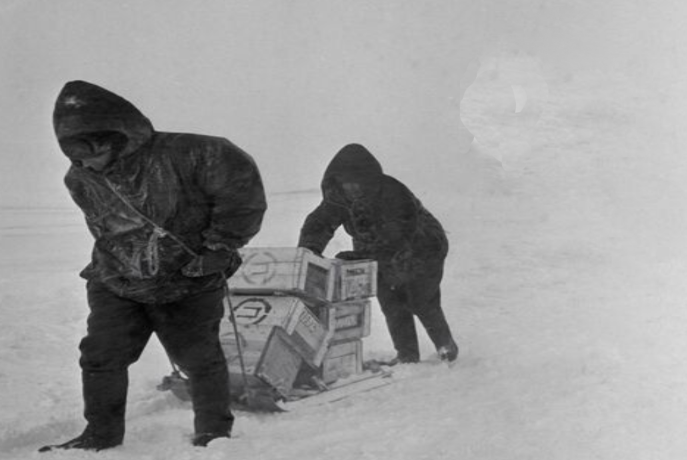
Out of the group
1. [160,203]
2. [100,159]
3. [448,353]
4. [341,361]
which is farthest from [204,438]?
[448,353]

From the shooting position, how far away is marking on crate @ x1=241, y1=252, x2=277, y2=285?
17.1 ft

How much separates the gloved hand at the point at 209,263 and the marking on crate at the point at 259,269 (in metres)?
1.53

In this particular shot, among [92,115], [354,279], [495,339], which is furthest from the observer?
[495,339]

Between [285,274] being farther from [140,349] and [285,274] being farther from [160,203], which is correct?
[160,203]

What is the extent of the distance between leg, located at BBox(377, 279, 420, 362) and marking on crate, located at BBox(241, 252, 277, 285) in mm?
1480

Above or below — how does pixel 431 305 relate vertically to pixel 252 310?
below

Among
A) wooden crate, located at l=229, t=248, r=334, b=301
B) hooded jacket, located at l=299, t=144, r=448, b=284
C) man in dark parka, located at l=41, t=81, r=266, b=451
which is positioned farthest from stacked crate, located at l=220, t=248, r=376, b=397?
man in dark parka, located at l=41, t=81, r=266, b=451

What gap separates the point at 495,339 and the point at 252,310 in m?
3.11

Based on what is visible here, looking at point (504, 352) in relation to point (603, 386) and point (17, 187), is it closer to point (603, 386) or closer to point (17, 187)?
point (603, 386)

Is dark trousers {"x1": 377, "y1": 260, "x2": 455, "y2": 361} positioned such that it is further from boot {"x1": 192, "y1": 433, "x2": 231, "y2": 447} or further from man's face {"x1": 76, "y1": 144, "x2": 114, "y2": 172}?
man's face {"x1": 76, "y1": 144, "x2": 114, "y2": 172}

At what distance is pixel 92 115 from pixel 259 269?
2.14 metres

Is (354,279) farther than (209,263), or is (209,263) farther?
(354,279)

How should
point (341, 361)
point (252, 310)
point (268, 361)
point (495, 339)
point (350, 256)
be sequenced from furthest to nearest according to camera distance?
point (495, 339), point (350, 256), point (341, 361), point (252, 310), point (268, 361)

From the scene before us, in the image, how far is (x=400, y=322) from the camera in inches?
255
